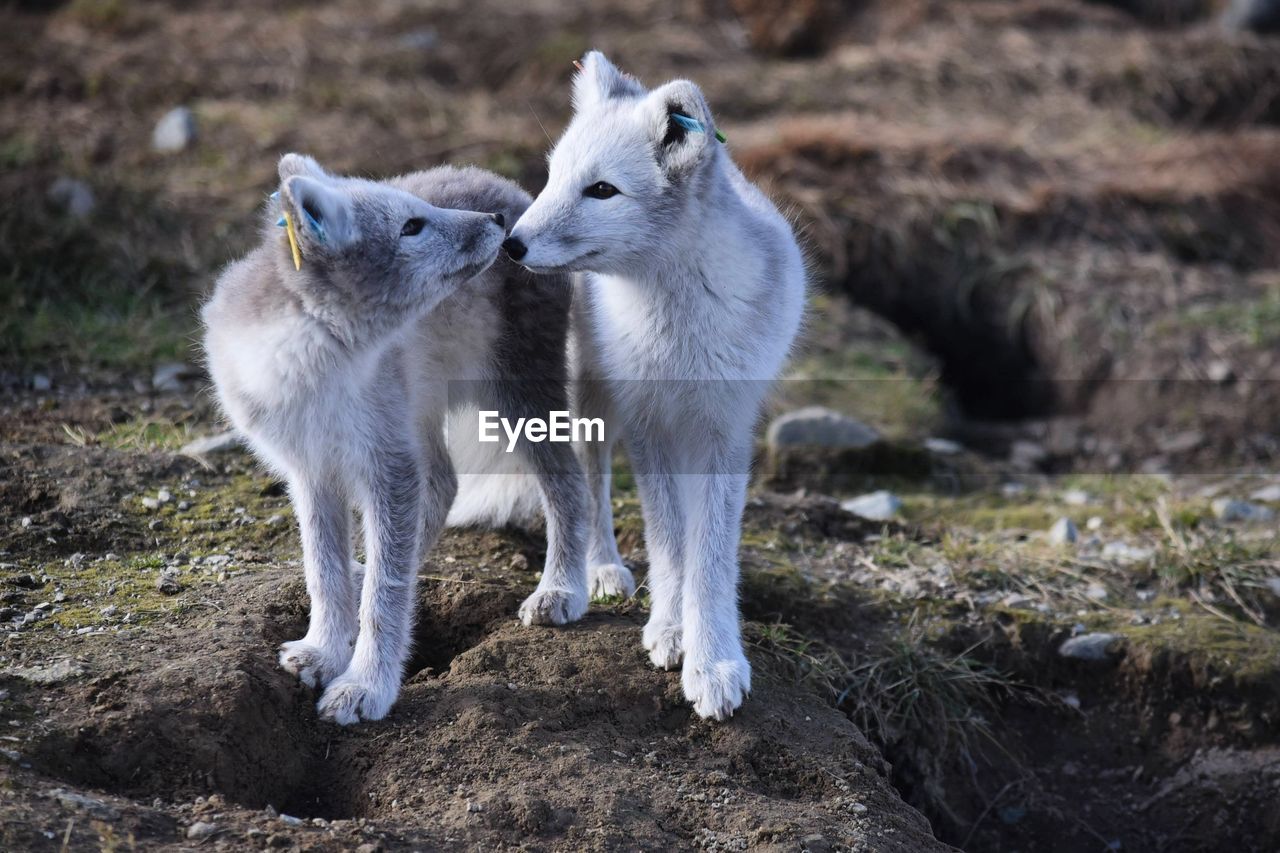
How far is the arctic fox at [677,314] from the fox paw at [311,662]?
0.91 metres

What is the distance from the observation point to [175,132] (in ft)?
26.5

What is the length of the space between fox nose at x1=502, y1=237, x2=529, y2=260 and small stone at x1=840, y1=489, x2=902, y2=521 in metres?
2.27

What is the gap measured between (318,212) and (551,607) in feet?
4.46

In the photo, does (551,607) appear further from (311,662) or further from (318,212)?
(318,212)

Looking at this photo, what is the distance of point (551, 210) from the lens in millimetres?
3682

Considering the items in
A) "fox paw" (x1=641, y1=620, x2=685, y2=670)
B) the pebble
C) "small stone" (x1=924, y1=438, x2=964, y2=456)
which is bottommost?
the pebble

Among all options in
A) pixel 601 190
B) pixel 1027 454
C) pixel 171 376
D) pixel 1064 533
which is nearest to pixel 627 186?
pixel 601 190

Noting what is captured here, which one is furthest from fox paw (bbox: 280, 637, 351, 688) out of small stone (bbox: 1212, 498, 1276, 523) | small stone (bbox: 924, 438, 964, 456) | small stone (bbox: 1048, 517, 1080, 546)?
small stone (bbox: 1212, 498, 1276, 523)

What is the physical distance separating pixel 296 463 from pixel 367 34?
743 cm

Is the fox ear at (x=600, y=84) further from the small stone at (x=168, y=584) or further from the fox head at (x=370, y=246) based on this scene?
the small stone at (x=168, y=584)

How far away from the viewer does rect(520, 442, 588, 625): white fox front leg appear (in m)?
3.97

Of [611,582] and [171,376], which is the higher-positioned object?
[171,376]

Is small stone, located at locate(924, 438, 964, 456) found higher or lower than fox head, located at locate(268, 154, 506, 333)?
lower

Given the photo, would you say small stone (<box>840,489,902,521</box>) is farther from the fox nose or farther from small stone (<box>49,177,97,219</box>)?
small stone (<box>49,177,97,219</box>)
